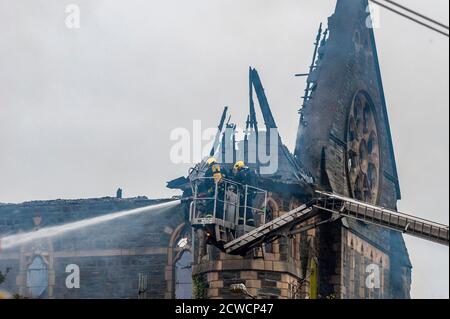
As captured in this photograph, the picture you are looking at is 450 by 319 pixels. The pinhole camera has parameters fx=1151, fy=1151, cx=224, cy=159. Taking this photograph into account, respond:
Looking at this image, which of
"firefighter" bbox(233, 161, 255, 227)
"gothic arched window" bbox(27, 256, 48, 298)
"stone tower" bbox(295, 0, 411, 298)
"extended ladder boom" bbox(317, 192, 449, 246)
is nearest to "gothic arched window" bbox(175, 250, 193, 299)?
"gothic arched window" bbox(27, 256, 48, 298)

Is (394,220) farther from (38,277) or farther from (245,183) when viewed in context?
(38,277)

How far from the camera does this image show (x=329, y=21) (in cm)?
4691

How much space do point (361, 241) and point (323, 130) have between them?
15.7 ft

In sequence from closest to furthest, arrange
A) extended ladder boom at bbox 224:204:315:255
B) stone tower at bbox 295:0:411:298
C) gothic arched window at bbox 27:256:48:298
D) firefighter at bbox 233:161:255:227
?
1. firefighter at bbox 233:161:255:227
2. extended ladder boom at bbox 224:204:315:255
3. stone tower at bbox 295:0:411:298
4. gothic arched window at bbox 27:256:48:298

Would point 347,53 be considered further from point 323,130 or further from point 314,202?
point 314,202

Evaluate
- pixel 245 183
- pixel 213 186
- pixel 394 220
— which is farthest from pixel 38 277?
pixel 394 220

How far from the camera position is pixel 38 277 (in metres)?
47.2

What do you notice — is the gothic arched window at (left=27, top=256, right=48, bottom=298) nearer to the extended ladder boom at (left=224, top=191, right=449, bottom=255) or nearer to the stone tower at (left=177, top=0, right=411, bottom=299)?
the stone tower at (left=177, top=0, right=411, bottom=299)

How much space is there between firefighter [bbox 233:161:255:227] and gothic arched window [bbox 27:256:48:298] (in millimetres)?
13007

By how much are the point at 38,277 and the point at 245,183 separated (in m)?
14.2

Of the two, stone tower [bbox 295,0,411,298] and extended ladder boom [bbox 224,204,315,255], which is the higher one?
stone tower [bbox 295,0,411,298]

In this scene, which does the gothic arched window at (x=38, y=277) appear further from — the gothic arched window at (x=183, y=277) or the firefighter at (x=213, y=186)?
the firefighter at (x=213, y=186)

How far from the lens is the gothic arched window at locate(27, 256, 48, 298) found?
4709cm
